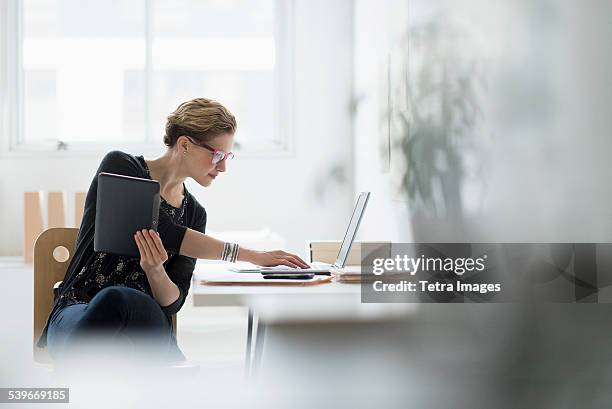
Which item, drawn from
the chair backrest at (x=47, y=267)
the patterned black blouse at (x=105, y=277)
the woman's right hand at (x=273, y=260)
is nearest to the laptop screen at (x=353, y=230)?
the woman's right hand at (x=273, y=260)

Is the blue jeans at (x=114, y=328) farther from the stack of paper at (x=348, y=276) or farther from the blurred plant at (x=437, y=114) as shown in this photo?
the blurred plant at (x=437, y=114)

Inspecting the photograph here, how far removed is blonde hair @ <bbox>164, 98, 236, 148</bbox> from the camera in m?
1.65

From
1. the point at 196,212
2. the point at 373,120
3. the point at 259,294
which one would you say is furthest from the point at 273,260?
the point at 373,120

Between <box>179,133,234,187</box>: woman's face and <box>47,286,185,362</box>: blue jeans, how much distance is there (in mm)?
345

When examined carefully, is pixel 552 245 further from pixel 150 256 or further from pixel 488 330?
pixel 150 256

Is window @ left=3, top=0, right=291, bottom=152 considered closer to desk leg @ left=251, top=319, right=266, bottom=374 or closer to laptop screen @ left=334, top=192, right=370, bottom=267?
laptop screen @ left=334, top=192, right=370, bottom=267

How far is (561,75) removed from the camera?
2.82 feet

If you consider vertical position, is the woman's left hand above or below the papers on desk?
above

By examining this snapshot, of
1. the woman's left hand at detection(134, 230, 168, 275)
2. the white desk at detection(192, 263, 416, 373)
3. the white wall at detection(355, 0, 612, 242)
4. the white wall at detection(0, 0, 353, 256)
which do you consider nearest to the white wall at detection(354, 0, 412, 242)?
the white wall at detection(0, 0, 353, 256)

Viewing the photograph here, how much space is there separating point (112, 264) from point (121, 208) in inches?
8.1

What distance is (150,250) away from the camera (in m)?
1.49

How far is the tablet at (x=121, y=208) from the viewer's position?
142cm

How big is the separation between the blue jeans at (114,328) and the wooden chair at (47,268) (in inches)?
11.0

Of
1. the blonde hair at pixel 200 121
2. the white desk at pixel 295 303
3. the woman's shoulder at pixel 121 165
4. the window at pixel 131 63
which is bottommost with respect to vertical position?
the white desk at pixel 295 303
